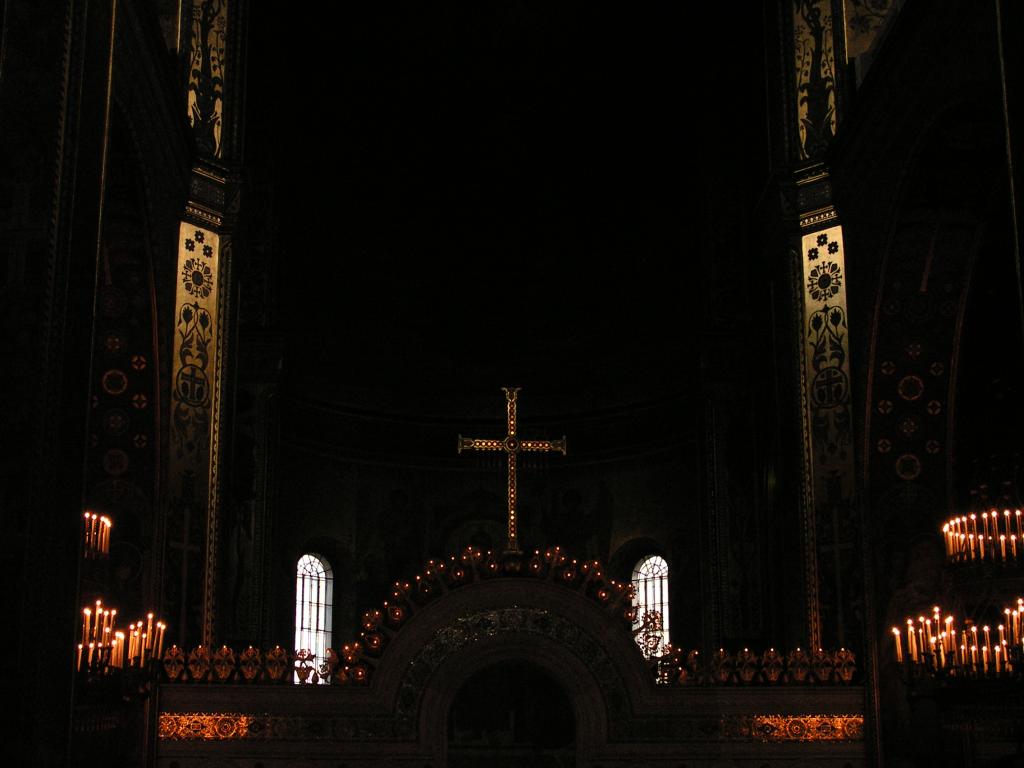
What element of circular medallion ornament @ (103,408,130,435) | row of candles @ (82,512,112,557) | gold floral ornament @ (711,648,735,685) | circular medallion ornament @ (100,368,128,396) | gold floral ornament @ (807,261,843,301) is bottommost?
gold floral ornament @ (711,648,735,685)

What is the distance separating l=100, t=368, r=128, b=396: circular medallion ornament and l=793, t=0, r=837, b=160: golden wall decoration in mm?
8661

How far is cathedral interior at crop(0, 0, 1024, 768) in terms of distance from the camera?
1184 cm

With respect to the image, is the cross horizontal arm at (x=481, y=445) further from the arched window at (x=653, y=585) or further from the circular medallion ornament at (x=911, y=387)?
the arched window at (x=653, y=585)

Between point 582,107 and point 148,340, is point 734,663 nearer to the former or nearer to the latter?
point 148,340

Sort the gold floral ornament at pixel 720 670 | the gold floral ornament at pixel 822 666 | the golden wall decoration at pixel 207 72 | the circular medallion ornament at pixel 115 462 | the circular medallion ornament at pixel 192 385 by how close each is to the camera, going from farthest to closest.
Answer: the golden wall decoration at pixel 207 72
the circular medallion ornament at pixel 192 385
the circular medallion ornament at pixel 115 462
the gold floral ornament at pixel 822 666
the gold floral ornament at pixel 720 670

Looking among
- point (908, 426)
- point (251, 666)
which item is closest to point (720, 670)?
point (908, 426)

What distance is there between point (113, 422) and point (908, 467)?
898 centimetres

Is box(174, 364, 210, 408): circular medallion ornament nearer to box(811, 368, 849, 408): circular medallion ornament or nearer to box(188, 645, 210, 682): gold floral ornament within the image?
box(188, 645, 210, 682): gold floral ornament

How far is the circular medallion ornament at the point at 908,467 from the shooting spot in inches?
619

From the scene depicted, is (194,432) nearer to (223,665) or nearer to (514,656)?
(223,665)

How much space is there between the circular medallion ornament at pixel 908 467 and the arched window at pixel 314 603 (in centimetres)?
1469

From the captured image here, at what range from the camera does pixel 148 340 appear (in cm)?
1526

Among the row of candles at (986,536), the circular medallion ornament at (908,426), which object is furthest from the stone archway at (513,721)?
the circular medallion ornament at (908,426)

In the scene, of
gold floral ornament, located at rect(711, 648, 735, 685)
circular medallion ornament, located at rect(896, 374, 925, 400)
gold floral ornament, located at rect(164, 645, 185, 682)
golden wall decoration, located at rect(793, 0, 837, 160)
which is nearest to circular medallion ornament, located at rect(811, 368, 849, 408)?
circular medallion ornament, located at rect(896, 374, 925, 400)
